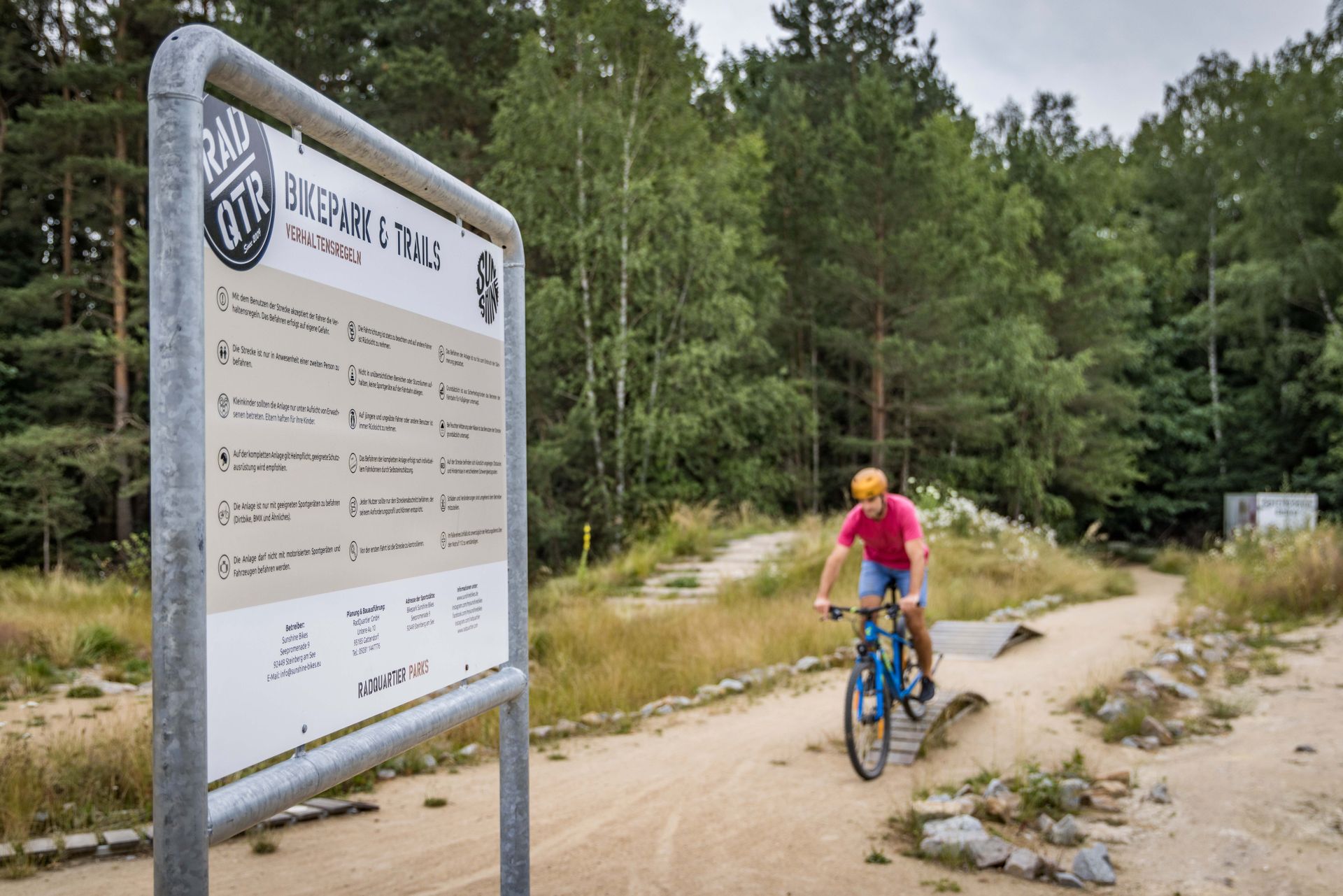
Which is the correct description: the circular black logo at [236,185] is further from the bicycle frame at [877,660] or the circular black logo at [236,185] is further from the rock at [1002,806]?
the bicycle frame at [877,660]

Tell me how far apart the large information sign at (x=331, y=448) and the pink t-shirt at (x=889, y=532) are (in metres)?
4.01

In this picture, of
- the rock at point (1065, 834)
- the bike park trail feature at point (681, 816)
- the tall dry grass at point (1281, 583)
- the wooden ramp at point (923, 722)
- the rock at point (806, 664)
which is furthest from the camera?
the tall dry grass at point (1281, 583)

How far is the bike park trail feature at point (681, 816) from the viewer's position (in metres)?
4.44

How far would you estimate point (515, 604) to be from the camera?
3.05m

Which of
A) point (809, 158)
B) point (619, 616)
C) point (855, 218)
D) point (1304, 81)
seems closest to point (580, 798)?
point (619, 616)

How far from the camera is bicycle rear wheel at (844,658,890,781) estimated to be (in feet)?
20.4

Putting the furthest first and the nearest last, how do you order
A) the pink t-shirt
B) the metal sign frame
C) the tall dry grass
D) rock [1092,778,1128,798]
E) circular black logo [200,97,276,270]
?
the tall dry grass → the pink t-shirt → rock [1092,778,1128,798] → circular black logo [200,97,276,270] → the metal sign frame

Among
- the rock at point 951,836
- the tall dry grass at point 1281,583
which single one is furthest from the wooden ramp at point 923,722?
the tall dry grass at point 1281,583

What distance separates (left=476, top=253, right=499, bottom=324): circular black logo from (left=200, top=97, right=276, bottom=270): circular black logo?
3.05 ft

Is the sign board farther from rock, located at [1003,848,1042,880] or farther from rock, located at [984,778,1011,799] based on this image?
rock, located at [1003,848,1042,880]

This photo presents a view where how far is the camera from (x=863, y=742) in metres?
6.31

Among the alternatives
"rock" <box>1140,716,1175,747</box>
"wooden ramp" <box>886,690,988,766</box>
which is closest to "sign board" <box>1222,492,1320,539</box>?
"rock" <box>1140,716,1175,747</box>

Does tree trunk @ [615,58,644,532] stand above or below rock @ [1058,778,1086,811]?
above

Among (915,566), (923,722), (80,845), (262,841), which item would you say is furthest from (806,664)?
(80,845)
